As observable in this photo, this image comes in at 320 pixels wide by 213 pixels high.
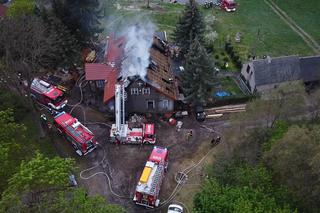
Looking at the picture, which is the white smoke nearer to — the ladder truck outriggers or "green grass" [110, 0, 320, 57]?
the ladder truck outriggers

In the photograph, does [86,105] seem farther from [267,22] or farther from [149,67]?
[267,22]

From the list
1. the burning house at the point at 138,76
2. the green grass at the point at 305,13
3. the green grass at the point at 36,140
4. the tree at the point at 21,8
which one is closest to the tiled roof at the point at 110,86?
the burning house at the point at 138,76

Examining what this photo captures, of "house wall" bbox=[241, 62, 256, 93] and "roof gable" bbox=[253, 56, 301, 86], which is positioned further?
"house wall" bbox=[241, 62, 256, 93]

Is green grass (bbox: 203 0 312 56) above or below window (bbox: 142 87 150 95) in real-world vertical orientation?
above

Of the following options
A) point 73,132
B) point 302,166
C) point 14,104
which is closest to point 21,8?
point 14,104

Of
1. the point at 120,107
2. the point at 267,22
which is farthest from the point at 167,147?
the point at 267,22

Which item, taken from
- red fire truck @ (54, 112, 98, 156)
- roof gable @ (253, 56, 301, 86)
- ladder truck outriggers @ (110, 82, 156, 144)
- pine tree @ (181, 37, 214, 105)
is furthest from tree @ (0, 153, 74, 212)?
roof gable @ (253, 56, 301, 86)

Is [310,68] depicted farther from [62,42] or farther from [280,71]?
[62,42]
